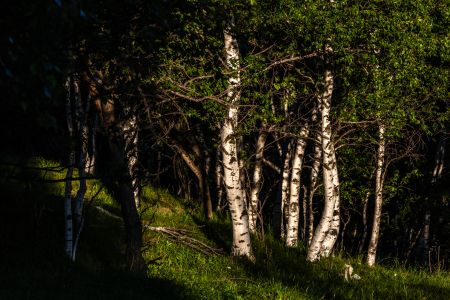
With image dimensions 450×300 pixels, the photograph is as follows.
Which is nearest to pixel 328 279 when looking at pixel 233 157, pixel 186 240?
pixel 233 157

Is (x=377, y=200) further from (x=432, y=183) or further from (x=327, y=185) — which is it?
(x=432, y=183)

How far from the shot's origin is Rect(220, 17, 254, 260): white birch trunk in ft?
54.7

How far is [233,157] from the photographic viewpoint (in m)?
17.2

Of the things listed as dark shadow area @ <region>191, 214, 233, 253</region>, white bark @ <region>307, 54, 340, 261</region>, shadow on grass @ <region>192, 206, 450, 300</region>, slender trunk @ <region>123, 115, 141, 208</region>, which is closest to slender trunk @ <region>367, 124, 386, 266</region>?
shadow on grass @ <region>192, 206, 450, 300</region>

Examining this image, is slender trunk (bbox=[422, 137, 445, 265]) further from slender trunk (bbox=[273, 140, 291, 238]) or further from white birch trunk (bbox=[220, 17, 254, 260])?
white birch trunk (bbox=[220, 17, 254, 260])

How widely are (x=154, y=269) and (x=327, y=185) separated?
526cm

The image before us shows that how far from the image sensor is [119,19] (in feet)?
28.7

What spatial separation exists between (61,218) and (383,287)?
747cm

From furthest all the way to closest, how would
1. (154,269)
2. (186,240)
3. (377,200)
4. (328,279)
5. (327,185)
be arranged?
(377,200) → (327,185) → (186,240) → (328,279) → (154,269)

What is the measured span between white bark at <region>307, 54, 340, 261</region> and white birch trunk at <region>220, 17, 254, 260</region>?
2.12m

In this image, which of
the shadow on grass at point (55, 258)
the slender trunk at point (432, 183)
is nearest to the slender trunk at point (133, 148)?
the shadow on grass at point (55, 258)

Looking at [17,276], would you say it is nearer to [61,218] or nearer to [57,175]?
[61,218]

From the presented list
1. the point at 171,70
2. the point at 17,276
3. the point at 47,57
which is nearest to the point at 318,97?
the point at 171,70

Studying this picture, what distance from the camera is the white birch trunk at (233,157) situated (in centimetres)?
1669
